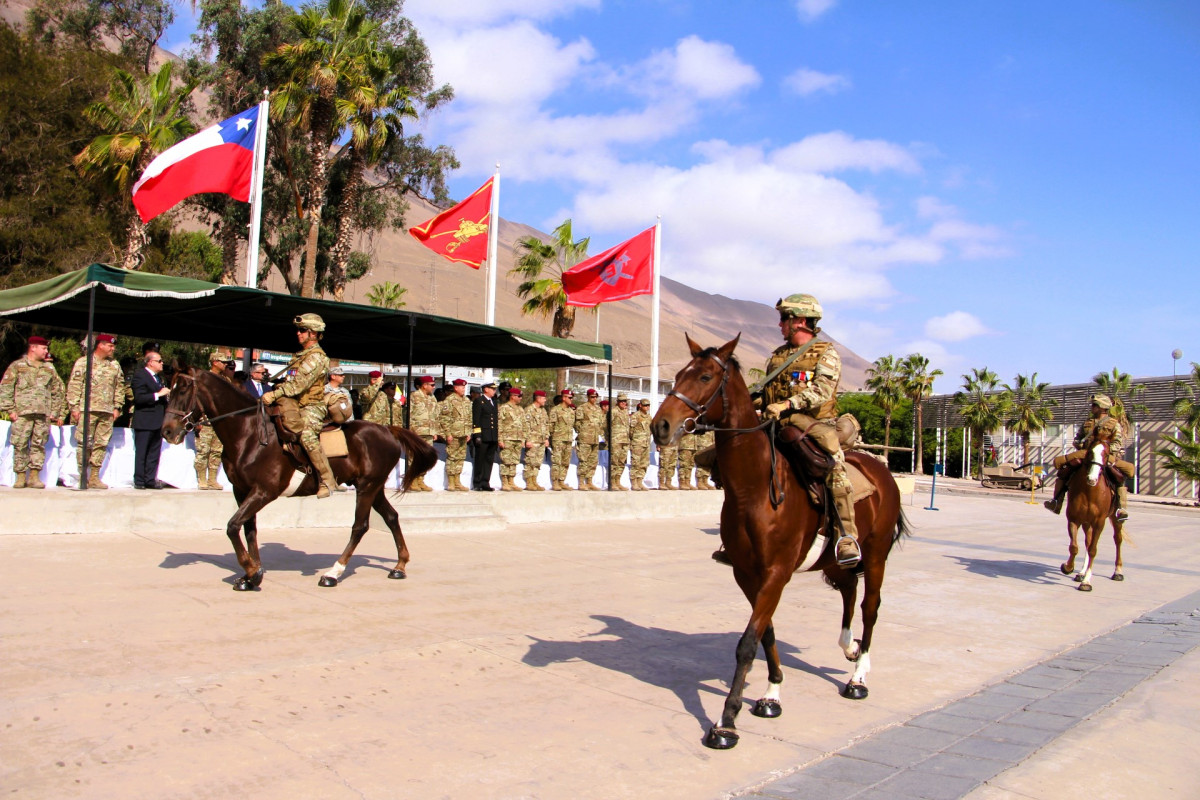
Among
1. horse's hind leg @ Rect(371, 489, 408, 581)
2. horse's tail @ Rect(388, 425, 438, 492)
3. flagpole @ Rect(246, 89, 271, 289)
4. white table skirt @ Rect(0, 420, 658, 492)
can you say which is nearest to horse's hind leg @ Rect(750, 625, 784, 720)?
horse's hind leg @ Rect(371, 489, 408, 581)

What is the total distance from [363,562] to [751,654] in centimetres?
663

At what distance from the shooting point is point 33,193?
31.1 meters

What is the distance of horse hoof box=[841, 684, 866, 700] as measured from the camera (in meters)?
6.09

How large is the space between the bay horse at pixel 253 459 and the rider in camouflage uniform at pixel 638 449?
10.0 metres

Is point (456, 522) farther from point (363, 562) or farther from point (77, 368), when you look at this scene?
point (77, 368)

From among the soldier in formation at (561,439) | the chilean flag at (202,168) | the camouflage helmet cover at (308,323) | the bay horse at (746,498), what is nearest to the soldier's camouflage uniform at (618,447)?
→ the soldier in formation at (561,439)

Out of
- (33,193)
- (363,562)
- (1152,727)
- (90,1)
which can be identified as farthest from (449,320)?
(90,1)

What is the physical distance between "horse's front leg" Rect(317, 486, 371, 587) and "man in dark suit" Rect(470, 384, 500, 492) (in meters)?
6.57

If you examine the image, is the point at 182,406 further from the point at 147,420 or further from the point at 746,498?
the point at 746,498

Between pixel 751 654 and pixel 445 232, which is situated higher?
pixel 445 232

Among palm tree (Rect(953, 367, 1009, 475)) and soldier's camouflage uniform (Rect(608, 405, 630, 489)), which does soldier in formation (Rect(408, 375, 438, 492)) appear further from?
palm tree (Rect(953, 367, 1009, 475))

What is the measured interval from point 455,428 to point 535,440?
6.50 ft

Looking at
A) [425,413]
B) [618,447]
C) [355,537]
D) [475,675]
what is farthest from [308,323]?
[618,447]

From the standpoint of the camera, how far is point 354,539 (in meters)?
9.58
